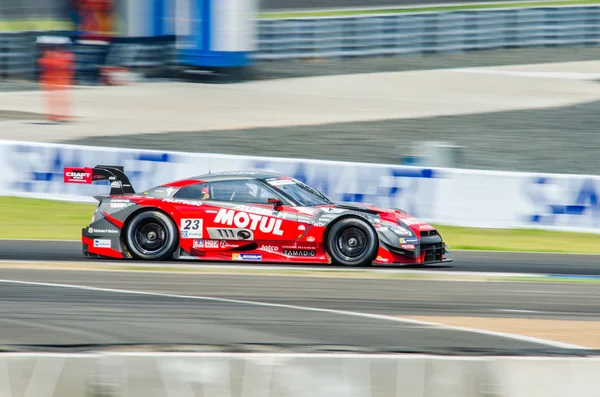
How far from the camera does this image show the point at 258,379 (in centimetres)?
552

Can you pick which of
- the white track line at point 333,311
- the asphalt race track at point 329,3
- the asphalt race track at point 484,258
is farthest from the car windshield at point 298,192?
the asphalt race track at point 329,3

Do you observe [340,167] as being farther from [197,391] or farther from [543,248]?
[197,391]

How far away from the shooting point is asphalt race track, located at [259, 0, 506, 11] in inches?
1406

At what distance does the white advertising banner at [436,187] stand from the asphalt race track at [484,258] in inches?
76.1

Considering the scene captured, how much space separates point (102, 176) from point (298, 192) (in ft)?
7.82

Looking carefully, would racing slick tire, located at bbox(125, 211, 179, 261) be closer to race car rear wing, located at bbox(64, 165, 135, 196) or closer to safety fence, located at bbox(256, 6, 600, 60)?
race car rear wing, located at bbox(64, 165, 135, 196)

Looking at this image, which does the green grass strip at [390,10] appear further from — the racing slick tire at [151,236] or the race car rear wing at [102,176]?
the racing slick tire at [151,236]

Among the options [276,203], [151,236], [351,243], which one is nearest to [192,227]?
[151,236]

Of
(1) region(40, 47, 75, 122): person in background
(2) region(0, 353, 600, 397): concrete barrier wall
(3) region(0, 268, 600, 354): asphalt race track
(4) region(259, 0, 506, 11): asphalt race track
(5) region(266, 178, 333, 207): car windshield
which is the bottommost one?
(3) region(0, 268, 600, 354): asphalt race track

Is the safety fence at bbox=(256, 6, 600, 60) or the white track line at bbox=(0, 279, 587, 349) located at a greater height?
the safety fence at bbox=(256, 6, 600, 60)

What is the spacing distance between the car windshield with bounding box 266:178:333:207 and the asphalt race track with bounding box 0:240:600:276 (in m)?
1.39

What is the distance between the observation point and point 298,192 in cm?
1173

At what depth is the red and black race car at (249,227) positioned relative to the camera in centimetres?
1120

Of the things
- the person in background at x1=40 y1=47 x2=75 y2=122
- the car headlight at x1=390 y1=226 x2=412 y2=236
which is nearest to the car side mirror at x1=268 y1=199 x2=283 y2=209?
the car headlight at x1=390 y1=226 x2=412 y2=236
